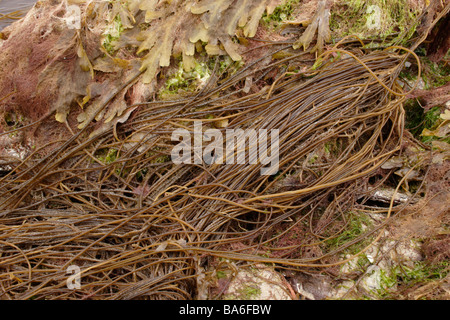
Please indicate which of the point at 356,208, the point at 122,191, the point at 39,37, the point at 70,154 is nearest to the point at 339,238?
the point at 356,208

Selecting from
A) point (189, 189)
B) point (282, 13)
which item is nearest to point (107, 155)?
point (189, 189)

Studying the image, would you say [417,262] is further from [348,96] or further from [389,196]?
[348,96]

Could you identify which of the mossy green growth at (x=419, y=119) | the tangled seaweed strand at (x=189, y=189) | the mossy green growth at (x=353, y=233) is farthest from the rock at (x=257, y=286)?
the mossy green growth at (x=419, y=119)

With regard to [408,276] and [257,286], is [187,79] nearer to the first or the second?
[257,286]

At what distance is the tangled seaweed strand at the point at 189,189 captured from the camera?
195 cm

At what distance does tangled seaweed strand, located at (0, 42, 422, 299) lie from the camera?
1.95 meters

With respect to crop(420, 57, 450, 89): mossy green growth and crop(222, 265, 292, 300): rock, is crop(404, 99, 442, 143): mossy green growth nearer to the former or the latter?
crop(420, 57, 450, 89): mossy green growth

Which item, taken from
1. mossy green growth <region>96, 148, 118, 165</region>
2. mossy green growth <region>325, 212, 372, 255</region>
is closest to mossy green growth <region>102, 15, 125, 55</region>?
mossy green growth <region>96, 148, 118, 165</region>

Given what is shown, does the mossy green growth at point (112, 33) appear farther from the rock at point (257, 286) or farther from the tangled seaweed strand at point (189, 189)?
the rock at point (257, 286)

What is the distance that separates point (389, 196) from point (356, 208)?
10.0 inches

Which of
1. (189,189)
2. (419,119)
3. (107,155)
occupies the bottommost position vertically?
(189,189)

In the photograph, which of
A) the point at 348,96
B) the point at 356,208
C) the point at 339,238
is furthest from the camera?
the point at 348,96

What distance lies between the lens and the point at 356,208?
7.35 feet

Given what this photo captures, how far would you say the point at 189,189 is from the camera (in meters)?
2.17
